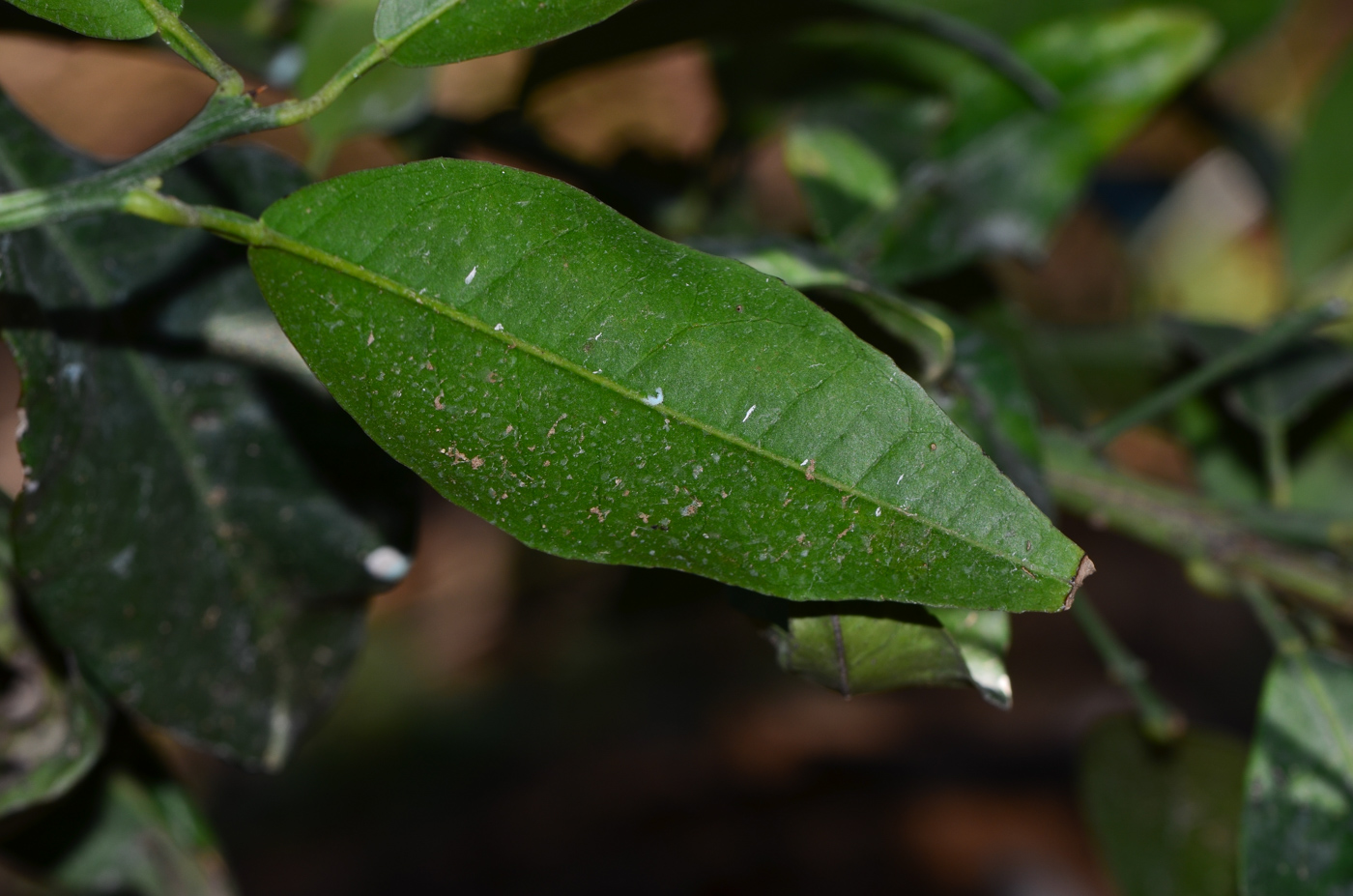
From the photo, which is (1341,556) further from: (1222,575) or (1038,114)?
(1038,114)

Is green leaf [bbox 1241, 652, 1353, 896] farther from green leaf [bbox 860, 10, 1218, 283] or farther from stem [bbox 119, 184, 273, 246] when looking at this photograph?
stem [bbox 119, 184, 273, 246]

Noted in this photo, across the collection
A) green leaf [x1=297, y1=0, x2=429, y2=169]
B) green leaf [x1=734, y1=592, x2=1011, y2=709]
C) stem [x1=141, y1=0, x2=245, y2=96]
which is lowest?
green leaf [x1=734, y1=592, x2=1011, y2=709]

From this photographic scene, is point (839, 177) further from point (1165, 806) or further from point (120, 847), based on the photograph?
point (120, 847)

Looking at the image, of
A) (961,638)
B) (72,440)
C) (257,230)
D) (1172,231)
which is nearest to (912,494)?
(961,638)

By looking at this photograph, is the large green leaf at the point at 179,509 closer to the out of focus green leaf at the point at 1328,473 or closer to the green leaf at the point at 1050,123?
the green leaf at the point at 1050,123

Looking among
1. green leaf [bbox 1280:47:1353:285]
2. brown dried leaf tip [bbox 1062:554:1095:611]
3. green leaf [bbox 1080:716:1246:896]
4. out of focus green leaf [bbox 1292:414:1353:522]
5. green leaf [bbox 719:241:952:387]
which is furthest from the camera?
green leaf [bbox 1280:47:1353:285]

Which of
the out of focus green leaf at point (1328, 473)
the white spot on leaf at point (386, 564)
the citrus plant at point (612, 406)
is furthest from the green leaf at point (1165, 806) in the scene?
the white spot on leaf at point (386, 564)

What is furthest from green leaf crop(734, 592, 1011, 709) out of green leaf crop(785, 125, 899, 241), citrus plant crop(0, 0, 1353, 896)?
green leaf crop(785, 125, 899, 241)
